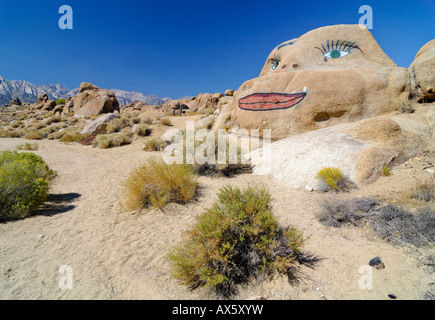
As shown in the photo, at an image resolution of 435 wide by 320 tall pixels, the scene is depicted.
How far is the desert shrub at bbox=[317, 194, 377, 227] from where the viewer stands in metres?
3.23

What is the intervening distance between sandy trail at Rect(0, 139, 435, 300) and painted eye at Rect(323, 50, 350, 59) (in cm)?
610

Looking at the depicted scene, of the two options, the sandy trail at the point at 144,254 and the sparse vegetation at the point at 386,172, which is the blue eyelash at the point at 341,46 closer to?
the sparse vegetation at the point at 386,172

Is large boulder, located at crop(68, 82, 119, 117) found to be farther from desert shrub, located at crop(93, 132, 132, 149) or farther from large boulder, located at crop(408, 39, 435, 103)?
large boulder, located at crop(408, 39, 435, 103)

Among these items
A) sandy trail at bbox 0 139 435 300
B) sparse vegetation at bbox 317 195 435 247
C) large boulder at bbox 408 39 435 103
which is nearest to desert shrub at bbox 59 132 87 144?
sandy trail at bbox 0 139 435 300

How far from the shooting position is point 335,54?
329 inches

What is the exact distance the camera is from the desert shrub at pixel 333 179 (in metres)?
4.37

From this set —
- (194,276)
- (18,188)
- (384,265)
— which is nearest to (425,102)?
(384,265)

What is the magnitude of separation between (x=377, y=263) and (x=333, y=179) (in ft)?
7.97

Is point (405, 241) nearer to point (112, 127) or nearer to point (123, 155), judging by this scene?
point (123, 155)

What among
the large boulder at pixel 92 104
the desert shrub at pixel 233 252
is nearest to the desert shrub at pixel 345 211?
the desert shrub at pixel 233 252

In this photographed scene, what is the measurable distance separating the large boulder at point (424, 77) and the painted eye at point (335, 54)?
234 centimetres

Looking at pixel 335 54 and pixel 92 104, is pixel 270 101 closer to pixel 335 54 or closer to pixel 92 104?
pixel 335 54

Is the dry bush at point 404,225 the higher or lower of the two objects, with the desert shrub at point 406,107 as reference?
lower

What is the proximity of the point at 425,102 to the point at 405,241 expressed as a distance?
6.45 metres
